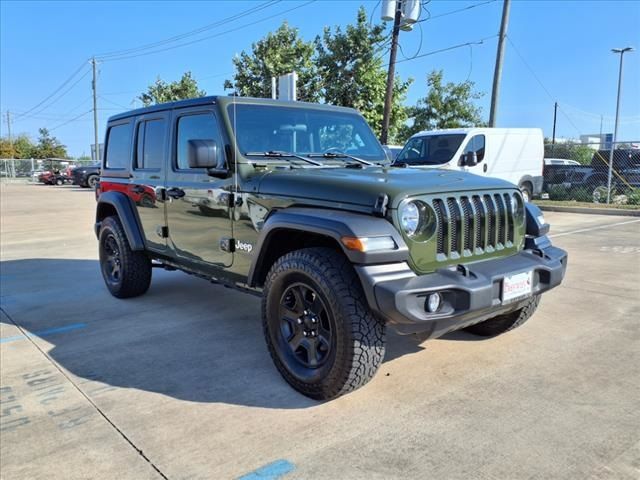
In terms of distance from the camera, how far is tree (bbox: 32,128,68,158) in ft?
219

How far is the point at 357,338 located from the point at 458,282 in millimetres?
641

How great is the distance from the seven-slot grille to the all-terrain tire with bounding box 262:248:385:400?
1.98ft

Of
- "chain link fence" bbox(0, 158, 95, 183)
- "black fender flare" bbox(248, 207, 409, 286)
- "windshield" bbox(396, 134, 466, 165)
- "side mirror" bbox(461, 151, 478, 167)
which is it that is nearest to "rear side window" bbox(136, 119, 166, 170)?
"black fender flare" bbox(248, 207, 409, 286)

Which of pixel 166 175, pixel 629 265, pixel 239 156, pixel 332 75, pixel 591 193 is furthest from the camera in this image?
pixel 332 75

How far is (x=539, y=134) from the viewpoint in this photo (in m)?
14.1

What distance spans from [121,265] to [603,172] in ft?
51.6

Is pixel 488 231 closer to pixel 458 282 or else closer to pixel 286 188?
pixel 458 282

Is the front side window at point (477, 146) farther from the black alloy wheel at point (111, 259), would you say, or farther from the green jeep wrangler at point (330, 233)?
the black alloy wheel at point (111, 259)

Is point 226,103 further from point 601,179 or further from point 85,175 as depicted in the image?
point 85,175

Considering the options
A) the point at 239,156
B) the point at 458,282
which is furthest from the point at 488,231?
the point at 239,156

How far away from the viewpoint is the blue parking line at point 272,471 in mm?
2348

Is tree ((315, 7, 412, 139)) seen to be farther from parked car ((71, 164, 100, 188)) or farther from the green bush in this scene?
parked car ((71, 164, 100, 188))

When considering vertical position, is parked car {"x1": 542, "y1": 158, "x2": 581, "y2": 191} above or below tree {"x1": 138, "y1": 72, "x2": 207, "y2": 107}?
below

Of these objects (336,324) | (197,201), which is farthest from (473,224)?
(197,201)
